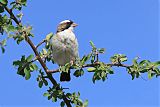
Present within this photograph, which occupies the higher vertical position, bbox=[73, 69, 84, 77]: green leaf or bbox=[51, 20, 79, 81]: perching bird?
bbox=[51, 20, 79, 81]: perching bird

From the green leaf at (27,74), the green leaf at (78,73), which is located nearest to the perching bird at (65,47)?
the green leaf at (78,73)

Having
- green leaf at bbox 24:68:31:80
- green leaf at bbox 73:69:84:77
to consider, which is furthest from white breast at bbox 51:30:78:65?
green leaf at bbox 24:68:31:80

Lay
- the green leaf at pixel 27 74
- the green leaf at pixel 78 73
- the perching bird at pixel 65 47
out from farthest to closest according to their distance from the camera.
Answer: the perching bird at pixel 65 47, the green leaf at pixel 78 73, the green leaf at pixel 27 74

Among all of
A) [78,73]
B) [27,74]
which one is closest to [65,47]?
[78,73]

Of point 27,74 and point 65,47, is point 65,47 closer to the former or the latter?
point 65,47

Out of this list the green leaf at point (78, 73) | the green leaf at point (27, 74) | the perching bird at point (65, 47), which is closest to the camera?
the green leaf at point (27, 74)

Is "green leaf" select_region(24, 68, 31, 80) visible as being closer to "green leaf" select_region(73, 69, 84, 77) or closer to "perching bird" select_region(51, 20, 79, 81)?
"green leaf" select_region(73, 69, 84, 77)

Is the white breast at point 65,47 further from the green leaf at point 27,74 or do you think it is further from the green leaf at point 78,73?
the green leaf at point 27,74

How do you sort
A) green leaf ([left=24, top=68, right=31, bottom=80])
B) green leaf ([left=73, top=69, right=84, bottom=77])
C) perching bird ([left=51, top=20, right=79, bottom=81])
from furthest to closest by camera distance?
perching bird ([left=51, top=20, right=79, bottom=81])
green leaf ([left=73, top=69, right=84, bottom=77])
green leaf ([left=24, top=68, right=31, bottom=80])

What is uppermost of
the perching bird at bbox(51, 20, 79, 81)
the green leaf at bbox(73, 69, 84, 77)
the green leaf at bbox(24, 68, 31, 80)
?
the perching bird at bbox(51, 20, 79, 81)

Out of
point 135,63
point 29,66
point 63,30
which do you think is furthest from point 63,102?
point 63,30

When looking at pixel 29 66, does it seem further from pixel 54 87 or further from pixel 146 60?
pixel 146 60

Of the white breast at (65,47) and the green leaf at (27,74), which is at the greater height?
the white breast at (65,47)

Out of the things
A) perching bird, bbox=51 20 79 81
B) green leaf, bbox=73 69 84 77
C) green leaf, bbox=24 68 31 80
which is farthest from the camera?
perching bird, bbox=51 20 79 81
